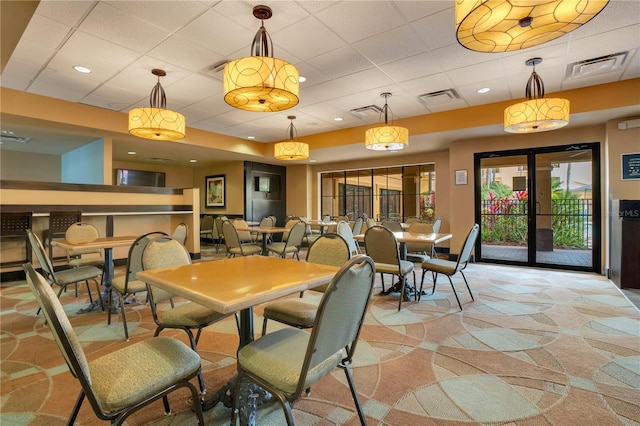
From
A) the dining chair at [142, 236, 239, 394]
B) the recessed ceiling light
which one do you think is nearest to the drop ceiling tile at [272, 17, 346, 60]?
the dining chair at [142, 236, 239, 394]

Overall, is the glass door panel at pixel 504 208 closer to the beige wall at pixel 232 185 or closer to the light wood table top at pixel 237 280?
the light wood table top at pixel 237 280

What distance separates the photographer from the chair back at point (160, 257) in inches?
86.0

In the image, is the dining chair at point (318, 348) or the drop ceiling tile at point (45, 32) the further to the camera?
the drop ceiling tile at point (45, 32)

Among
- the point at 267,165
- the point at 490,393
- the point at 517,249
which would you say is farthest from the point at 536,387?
the point at 267,165

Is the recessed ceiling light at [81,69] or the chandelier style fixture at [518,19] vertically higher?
the recessed ceiling light at [81,69]

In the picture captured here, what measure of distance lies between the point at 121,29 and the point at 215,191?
24.9 feet

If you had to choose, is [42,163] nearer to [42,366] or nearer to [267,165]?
[267,165]

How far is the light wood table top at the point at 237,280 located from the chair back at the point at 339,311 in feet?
1.06

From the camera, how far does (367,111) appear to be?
5809 mm

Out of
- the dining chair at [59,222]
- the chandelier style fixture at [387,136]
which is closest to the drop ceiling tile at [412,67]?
the chandelier style fixture at [387,136]

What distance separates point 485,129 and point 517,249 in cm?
258

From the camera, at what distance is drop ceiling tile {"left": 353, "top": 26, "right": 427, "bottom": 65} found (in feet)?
10.6

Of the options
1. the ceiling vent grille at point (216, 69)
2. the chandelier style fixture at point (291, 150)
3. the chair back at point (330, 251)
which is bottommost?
the chair back at point (330, 251)

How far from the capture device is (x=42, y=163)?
909cm
